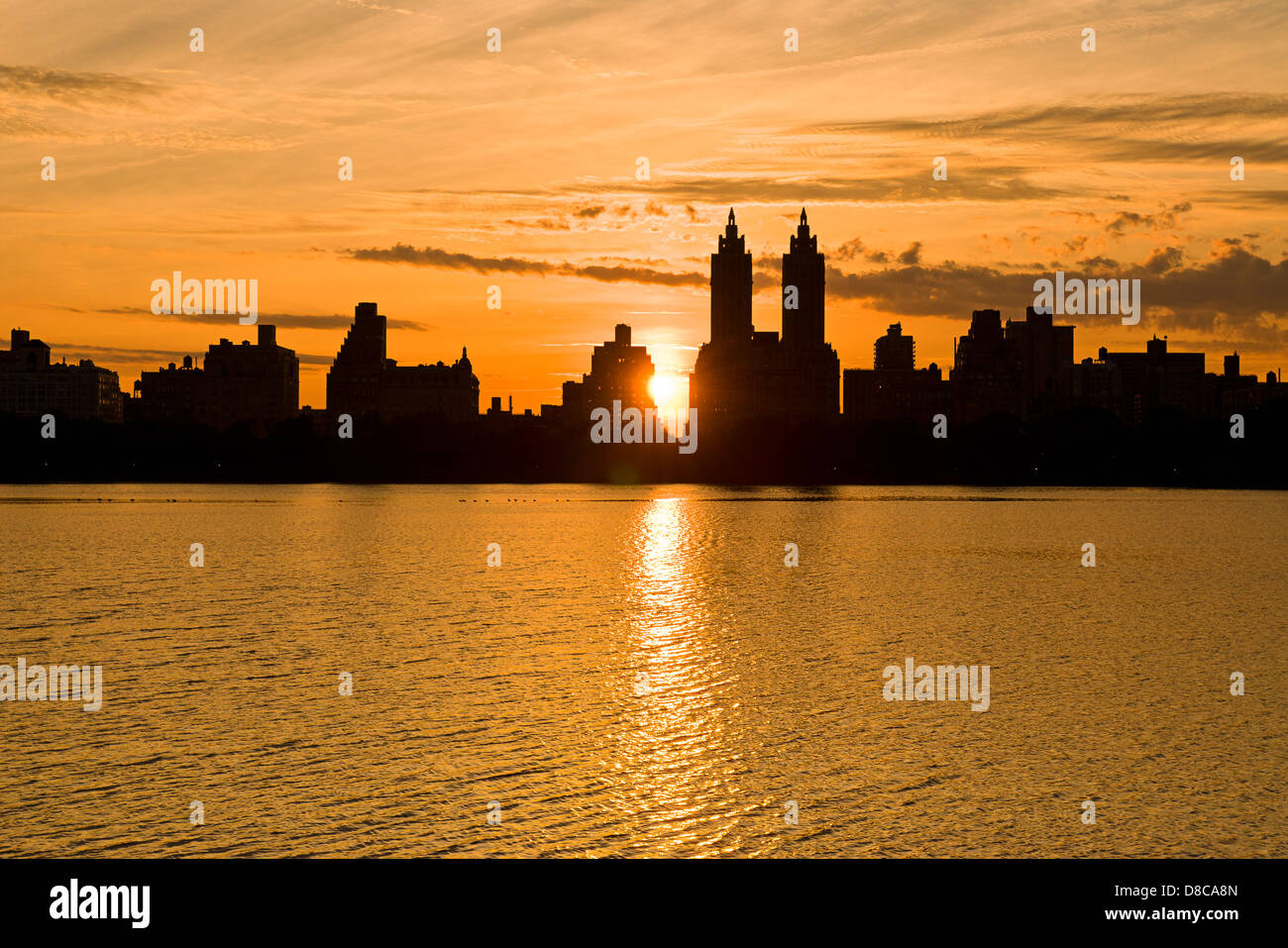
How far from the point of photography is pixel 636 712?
37.9 meters

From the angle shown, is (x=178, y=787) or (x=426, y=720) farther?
(x=426, y=720)

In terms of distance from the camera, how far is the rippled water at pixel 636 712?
26.3 meters

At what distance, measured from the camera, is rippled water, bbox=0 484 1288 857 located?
26.3 meters

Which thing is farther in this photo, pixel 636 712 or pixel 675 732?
pixel 636 712

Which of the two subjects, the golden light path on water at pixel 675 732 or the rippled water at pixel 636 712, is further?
the golden light path on water at pixel 675 732

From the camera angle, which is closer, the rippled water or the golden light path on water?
the rippled water

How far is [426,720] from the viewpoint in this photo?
36094 millimetres

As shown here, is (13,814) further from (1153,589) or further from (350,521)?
(350,521)
